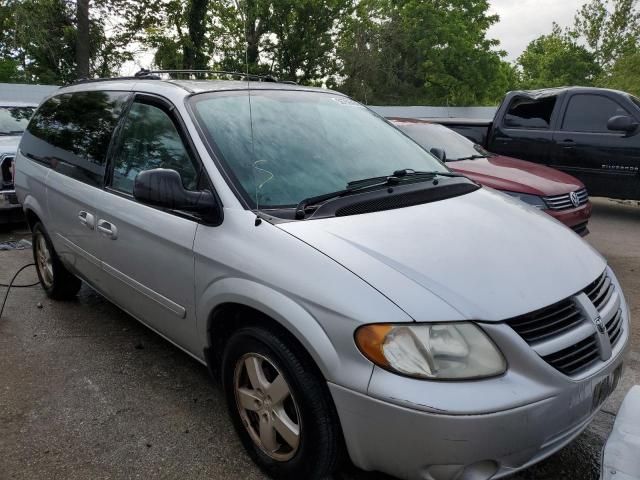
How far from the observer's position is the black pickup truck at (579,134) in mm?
7305

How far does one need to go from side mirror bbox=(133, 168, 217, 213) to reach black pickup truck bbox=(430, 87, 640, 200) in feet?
22.0

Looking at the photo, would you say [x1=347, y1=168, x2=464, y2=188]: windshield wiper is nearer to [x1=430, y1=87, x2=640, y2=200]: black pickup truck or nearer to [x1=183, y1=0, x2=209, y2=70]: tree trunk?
[x1=430, y1=87, x2=640, y2=200]: black pickup truck

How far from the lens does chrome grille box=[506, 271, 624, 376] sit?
1866mm

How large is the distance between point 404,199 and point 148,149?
4.73 feet

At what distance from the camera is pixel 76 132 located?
12.2ft

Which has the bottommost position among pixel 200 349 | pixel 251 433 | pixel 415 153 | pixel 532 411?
pixel 251 433

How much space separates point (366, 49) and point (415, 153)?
33.8 metres

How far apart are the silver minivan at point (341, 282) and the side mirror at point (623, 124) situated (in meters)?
5.18

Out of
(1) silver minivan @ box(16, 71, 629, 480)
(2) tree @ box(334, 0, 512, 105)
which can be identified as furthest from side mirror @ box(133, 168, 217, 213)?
(2) tree @ box(334, 0, 512, 105)

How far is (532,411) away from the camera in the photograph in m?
1.77

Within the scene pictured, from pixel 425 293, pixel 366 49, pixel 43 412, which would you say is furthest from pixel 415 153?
pixel 366 49

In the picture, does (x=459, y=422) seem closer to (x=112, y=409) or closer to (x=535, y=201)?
(x=112, y=409)

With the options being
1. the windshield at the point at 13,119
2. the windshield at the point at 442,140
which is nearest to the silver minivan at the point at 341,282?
the windshield at the point at 442,140

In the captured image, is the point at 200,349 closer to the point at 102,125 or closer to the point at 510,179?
the point at 102,125
